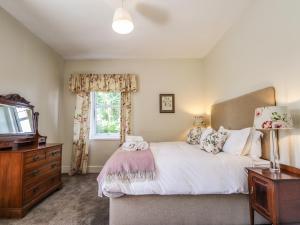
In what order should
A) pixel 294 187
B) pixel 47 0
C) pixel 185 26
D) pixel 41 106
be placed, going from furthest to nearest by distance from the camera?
pixel 41 106 → pixel 185 26 → pixel 47 0 → pixel 294 187

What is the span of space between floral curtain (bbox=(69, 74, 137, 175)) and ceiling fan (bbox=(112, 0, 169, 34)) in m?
1.75

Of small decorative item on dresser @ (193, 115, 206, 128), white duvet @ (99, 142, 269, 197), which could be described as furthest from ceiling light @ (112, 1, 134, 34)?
small decorative item on dresser @ (193, 115, 206, 128)

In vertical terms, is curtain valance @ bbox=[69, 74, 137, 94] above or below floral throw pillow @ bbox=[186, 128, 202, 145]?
above

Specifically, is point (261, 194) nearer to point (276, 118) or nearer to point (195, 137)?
point (276, 118)

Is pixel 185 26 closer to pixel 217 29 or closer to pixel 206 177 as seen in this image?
pixel 217 29

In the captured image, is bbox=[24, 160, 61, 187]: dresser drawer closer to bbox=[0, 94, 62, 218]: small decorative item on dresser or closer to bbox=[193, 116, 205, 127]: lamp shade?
bbox=[0, 94, 62, 218]: small decorative item on dresser

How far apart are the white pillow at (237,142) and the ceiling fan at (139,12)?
188cm

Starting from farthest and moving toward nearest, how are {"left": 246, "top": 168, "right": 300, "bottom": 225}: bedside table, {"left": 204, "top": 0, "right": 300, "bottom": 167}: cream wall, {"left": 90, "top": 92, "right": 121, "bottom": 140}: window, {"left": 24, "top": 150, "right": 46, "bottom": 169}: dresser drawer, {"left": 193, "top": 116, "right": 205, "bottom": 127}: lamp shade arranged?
1. {"left": 90, "top": 92, "right": 121, "bottom": 140}: window
2. {"left": 193, "top": 116, "right": 205, "bottom": 127}: lamp shade
3. {"left": 24, "top": 150, "right": 46, "bottom": 169}: dresser drawer
4. {"left": 204, "top": 0, "right": 300, "bottom": 167}: cream wall
5. {"left": 246, "top": 168, "right": 300, "bottom": 225}: bedside table

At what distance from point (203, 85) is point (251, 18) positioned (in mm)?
2096

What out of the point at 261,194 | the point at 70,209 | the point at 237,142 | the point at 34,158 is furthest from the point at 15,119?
the point at 261,194

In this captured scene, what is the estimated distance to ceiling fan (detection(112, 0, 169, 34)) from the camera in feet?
7.21

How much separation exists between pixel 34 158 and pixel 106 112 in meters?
2.18

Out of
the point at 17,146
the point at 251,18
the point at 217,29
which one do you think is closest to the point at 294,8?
the point at 251,18

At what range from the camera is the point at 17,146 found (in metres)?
2.59
